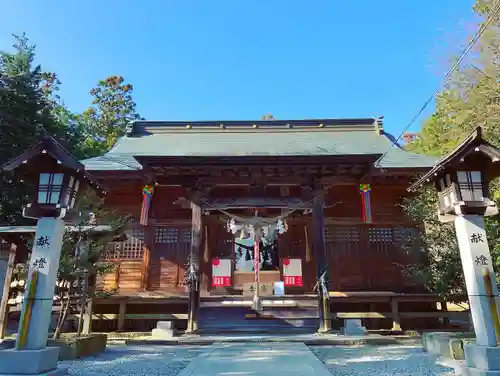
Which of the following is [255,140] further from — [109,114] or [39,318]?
[109,114]

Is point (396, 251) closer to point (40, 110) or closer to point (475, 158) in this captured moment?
point (475, 158)

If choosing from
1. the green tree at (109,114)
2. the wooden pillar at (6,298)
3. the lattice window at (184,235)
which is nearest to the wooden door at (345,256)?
the lattice window at (184,235)

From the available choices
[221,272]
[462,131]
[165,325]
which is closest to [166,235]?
[221,272]

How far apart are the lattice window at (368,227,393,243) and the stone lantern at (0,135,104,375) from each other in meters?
8.90

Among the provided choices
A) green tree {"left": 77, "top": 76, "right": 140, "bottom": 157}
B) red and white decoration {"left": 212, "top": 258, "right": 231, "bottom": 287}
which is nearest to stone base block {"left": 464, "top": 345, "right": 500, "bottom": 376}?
red and white decoration {"left": 212, "top": 258, "right": 231, "bottom": 287}

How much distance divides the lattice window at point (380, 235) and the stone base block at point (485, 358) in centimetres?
673

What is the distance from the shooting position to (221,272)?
11406mm

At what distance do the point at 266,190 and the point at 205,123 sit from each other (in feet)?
19.6

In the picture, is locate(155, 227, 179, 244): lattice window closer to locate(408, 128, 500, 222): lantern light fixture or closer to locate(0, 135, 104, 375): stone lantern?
locate(0, 135, 104, 375): stone lantern

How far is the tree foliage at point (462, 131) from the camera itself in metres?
7.29

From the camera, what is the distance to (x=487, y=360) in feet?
15.0

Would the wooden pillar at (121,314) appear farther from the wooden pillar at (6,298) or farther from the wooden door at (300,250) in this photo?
the wooden door at (300,250)

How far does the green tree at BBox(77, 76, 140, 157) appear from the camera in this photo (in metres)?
31.3

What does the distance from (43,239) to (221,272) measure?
264 inches
